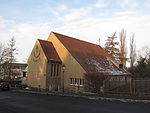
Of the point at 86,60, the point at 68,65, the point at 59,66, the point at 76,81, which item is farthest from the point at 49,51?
the point at 76,81

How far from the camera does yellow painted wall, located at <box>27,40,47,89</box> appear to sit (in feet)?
109

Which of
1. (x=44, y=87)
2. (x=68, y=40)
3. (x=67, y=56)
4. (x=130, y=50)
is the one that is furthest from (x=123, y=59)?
(x=44, y=87)

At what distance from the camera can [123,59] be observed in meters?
57.2

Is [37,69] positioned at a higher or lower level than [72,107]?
higher

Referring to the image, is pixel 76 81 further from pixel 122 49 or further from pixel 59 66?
pixel 122 49

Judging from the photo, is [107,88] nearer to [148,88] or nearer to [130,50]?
[148,88]

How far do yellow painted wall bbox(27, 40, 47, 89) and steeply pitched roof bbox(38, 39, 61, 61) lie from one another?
565mm

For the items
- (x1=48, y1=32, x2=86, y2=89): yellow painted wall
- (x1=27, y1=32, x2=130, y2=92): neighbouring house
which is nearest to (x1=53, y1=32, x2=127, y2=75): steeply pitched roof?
(x1=27, y1=32, x2=130, y2=92): neighbouring house

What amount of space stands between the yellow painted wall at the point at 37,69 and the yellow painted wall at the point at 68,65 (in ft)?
11.8

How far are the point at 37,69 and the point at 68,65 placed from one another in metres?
5.46

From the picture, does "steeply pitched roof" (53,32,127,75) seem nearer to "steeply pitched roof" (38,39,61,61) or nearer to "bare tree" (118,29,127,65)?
"steeply pitched roof" (38,39,61,61)

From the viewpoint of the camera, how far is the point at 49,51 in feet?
115

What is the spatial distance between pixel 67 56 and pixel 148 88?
15422 millimetres

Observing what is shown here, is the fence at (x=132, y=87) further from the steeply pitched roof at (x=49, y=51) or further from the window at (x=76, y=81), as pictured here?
the steeply pitched roof at (x=49, y=51)
